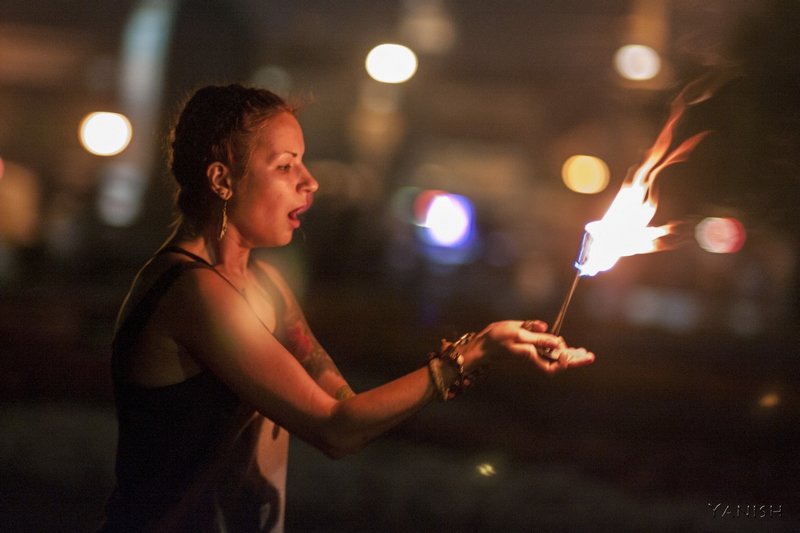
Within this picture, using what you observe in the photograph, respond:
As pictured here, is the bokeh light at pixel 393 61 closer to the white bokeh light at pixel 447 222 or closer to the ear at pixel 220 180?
the white bokeh light at pixel 447 222

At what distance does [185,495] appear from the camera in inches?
99.0

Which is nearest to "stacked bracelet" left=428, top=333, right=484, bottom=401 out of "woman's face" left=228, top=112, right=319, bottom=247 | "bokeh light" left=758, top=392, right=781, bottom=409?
"woman's face" left=228, top=112, right=319, bottom=247

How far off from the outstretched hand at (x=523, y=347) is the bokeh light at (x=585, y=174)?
35.7m

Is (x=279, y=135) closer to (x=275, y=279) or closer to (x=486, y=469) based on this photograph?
(x=275, y=279)

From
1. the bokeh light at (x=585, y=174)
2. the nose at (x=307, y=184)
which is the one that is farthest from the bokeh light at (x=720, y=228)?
the bokeh light at (x=585, y=174)

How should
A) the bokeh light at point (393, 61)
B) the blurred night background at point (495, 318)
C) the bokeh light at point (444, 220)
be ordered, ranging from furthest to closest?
1. the bokeh light at point (393, 61)
2. the bokeh light at point (444, 220)
3. the blurred night background at point (495, 318)

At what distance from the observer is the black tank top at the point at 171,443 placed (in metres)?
2.50

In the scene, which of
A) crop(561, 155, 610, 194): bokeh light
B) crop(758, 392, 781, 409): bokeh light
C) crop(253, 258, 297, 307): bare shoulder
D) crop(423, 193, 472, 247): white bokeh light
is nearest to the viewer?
crop(253, 258, 297, 307): bare shoulder

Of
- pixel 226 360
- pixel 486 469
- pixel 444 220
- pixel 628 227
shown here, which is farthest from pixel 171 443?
pixel 444 220

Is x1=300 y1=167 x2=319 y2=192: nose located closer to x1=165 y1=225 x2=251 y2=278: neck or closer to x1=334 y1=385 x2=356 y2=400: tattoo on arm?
x1=165 y1=225 x2=251 y2=278: neck

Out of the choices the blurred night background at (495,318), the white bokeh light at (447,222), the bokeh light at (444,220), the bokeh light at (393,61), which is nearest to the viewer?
the blurred night background at (495,318)

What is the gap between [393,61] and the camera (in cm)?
2786

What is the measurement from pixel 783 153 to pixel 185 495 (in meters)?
4.82

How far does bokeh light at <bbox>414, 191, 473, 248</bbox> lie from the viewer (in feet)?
74.8
